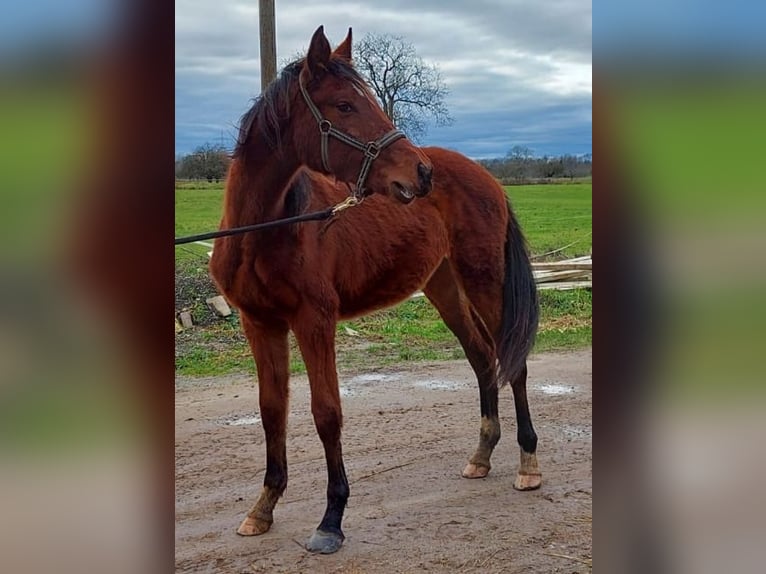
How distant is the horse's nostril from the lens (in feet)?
7.44

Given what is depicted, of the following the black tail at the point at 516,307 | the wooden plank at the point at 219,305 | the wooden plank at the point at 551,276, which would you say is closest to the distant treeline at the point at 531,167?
the black tail at the point at 516,307

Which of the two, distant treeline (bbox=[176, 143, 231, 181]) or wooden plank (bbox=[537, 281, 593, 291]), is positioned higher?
distant treeline (bbox=[176, 143, 231, 181])

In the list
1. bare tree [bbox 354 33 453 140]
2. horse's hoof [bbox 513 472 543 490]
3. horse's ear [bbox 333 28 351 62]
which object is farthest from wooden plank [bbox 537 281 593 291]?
horse's ear [bbox 333 28 351 62]

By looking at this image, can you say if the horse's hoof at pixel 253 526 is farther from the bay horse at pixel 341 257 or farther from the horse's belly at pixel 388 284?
the horse's belly at pixel 388 284

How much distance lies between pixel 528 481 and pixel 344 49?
197 cm

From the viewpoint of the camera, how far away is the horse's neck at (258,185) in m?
2.40

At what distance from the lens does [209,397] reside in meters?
2.71

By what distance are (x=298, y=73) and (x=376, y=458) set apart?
5.48 feet

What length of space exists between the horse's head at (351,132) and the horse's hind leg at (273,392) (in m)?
0.70

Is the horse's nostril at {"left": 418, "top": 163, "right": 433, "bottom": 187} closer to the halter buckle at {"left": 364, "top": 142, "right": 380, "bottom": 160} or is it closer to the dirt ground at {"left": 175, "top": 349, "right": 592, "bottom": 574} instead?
the halter buckle at {"left": 364, "top": 142, "right": 380, "bottom": 160}

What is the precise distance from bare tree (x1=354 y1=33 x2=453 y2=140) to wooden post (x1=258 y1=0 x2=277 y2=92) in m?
0.31

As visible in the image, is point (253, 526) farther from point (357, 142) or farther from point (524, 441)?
point (357, 142)
